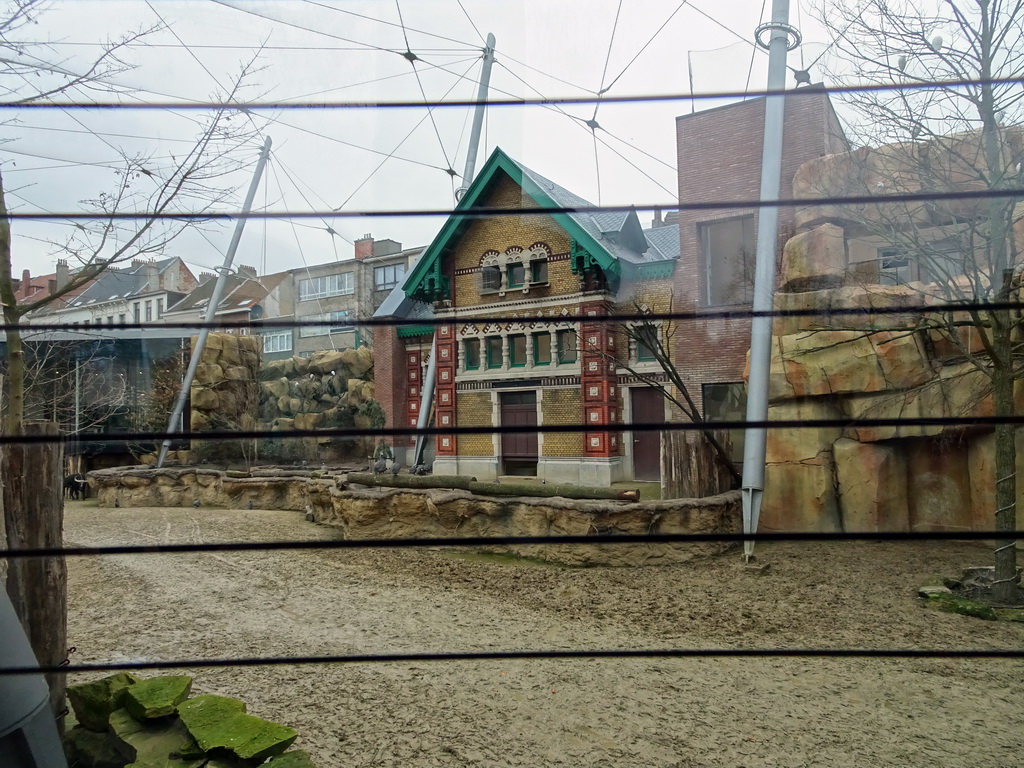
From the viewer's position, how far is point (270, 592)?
2.98m

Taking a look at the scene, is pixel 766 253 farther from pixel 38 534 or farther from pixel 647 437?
pixel 38 534

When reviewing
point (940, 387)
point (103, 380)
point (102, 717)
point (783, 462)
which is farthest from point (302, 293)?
point (940, 387)

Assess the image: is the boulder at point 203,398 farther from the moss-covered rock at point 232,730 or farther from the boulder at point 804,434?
the boulder at point 804,434

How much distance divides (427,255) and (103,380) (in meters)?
1.07

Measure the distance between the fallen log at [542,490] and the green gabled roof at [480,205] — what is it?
1078 mm

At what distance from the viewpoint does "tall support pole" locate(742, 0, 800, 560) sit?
1.73 meters

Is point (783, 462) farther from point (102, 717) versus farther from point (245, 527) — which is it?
point (102, 717)

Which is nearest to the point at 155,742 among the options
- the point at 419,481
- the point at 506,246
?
the point at 419,481

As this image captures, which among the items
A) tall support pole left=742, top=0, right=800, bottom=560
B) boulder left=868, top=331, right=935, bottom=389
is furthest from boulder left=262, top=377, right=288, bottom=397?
boulder left=868, top=331, right=935, bottom=389

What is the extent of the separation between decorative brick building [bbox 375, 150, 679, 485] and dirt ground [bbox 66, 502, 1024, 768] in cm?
94

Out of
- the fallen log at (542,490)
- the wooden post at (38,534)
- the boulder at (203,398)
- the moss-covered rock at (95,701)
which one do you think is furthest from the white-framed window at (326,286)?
the moss-covered rock at (95,701)

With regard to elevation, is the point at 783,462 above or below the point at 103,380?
below

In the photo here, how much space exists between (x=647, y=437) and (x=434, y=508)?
47.3 inches

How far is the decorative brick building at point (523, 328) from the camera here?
186cm
